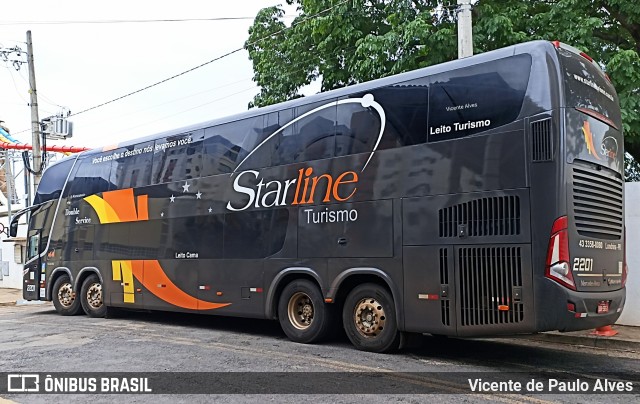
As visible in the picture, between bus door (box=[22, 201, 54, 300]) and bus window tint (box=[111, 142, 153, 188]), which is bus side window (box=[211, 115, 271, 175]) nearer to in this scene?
bus window tint (box=[111, 142, 153, 188])

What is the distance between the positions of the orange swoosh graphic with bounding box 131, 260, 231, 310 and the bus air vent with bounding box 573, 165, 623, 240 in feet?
21.1

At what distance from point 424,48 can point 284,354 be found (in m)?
7.10

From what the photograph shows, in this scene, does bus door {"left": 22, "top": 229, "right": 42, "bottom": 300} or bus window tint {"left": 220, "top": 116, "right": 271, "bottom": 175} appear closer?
bus window tint {"left": 220, "top": 116, "right": 271, "bottom": 175}

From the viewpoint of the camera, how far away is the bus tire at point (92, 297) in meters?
14.2

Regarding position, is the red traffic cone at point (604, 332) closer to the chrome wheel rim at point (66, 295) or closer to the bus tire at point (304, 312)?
the bus tire at point (304, 312)

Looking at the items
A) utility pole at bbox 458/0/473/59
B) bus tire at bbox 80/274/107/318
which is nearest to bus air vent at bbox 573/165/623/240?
utility pole at bbox 458/0/473/59

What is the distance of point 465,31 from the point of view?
10.9 m

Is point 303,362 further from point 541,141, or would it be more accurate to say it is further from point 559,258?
point 541,141

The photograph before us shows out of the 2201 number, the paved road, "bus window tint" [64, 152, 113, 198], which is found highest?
"bus window tint" [64, 152, 113, 198]

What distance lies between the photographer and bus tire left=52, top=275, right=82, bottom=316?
15.0 metres

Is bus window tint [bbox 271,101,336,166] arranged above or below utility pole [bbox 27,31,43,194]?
below

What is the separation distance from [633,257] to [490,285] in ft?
14.2

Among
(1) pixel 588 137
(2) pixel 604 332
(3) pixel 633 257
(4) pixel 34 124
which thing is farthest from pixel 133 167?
(4) pixel 34 124

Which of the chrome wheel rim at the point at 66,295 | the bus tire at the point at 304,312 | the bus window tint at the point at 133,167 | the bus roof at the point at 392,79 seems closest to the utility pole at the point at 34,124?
the chrome wheel rim at the point at 66,295
